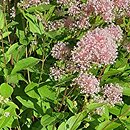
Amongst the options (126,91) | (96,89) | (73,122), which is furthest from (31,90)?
(126,91)

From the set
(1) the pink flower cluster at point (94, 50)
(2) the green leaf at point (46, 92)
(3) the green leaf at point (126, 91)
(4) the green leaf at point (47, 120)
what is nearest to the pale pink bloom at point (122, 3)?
(1) the pink flower cluster at point (94, 50)

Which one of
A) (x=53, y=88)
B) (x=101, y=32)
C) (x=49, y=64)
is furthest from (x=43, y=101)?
(x=101, y=32)

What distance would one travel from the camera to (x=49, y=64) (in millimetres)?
2584

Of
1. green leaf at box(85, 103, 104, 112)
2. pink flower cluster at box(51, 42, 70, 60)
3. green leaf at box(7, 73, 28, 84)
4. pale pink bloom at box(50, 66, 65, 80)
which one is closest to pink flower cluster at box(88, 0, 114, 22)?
pink flower cluster at box(51, 42, 70, 60)

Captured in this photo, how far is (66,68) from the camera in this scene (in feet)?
7.01

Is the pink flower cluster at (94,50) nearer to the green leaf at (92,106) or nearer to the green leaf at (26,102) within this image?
the green leaf at (92,106)

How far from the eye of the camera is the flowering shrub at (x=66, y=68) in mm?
2061

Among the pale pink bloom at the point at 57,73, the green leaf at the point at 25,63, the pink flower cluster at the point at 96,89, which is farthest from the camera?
the green leaf at the point at 25,63

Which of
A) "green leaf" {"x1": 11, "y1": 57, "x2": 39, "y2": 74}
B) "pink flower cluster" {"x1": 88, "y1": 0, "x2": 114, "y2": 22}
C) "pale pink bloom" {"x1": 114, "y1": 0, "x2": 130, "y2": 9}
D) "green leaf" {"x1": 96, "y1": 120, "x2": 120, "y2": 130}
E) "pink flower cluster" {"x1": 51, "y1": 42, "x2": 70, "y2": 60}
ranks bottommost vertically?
"green leaf" {"x1": 96, "y1": 120, "x2": 120, "y2": 130}

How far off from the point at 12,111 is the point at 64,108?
12.3 inches

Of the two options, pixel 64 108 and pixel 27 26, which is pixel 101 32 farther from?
pixel 27 26

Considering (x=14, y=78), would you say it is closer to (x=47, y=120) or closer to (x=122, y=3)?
(x=47, y=120)

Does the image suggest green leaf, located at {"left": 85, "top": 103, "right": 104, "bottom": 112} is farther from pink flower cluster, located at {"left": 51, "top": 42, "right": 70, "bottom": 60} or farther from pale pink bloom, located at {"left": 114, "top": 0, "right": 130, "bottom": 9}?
pale pink bloom, located at {"left": 114, "top": 0, "right": 130, "bottom": 9}

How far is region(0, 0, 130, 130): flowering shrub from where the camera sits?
6.76ft
